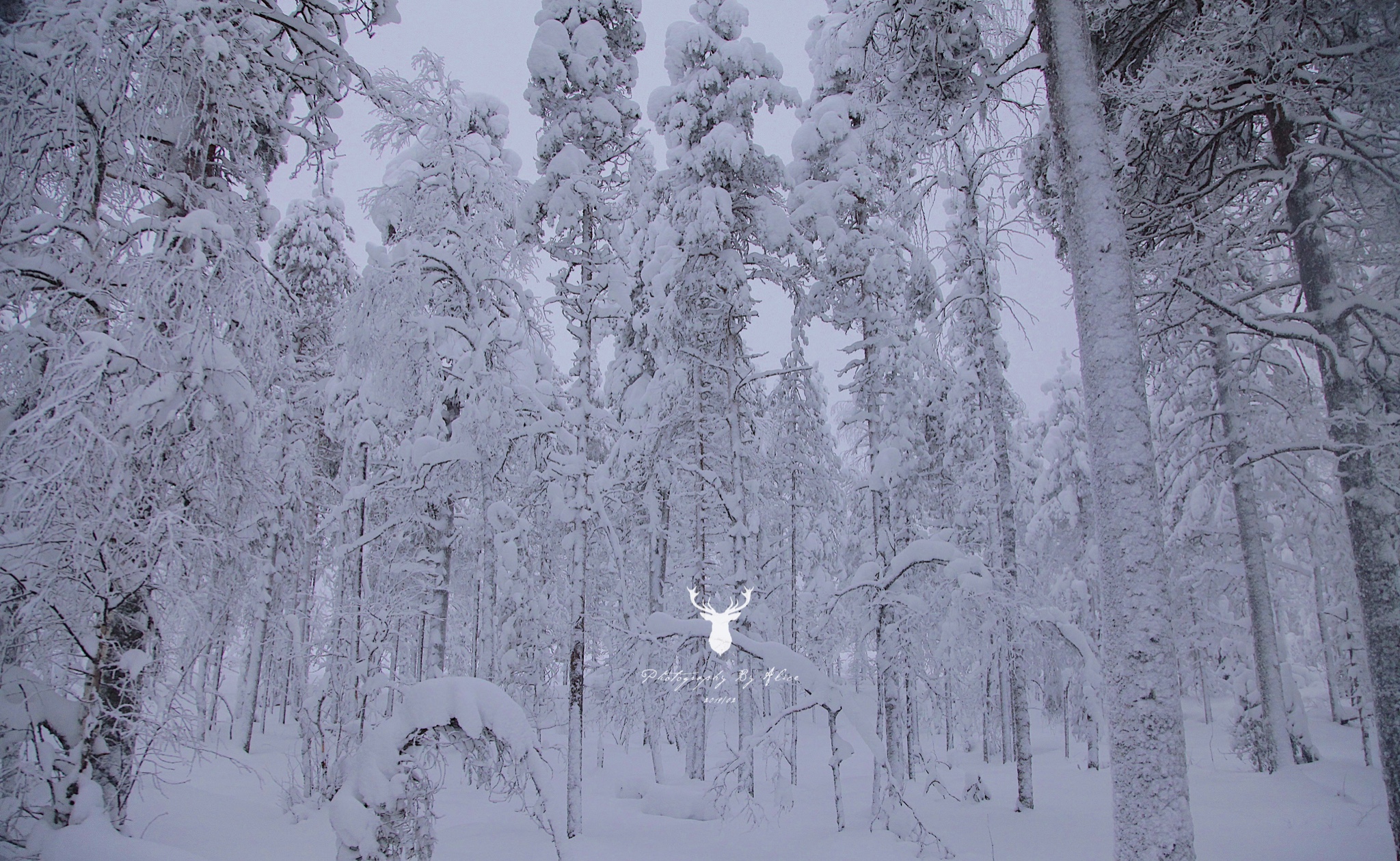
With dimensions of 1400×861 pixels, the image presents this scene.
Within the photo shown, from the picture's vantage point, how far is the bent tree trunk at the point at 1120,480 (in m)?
4.39

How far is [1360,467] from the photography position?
6.62 metres

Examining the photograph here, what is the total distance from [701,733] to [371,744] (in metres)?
9.17

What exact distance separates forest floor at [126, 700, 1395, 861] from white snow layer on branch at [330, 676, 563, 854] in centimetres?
130

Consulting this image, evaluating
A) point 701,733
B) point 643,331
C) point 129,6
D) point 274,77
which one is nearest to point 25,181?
point 129,6

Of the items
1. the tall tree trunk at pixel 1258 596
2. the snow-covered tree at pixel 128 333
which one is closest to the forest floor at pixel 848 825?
the tall tree trunk at pixel 1258 596

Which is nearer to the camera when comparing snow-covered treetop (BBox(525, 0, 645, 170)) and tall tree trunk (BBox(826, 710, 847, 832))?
tall tree trunk (BBox(826, 710, 847, 832))

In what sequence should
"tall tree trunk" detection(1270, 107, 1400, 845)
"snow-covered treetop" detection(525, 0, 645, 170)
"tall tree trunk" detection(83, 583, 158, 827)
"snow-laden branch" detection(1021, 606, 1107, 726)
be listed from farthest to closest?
"snow-covered treetop" detection(525, 0, 645, 170)
"snow-laden branch" detection(1021, 606, 1107, 726)
"tall tree trunk" detection(1270, 107, 1400, 845)
"tall tree trunk" detection(83, 583, 158, 827)

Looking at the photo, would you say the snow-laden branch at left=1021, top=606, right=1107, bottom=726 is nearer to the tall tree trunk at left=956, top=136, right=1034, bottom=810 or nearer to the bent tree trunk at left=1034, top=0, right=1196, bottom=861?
the tall tree trunk at left=956, top=136, right=1034, bottom=810

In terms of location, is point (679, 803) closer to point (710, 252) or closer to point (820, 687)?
point (820, 687)

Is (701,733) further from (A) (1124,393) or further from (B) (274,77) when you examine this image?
(B) (274,77)

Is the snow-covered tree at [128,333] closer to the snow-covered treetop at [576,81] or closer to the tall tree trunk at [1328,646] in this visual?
the snow-covered treetop at [576,81]

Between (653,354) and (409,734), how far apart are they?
1131cm

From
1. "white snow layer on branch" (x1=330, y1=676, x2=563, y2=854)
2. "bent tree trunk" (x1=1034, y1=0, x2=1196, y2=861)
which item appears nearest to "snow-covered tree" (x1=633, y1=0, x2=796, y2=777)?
"white snow layer on branch" (x1=330, y1=676, x2=563, y2=854)

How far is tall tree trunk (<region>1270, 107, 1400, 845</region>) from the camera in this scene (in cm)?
625
